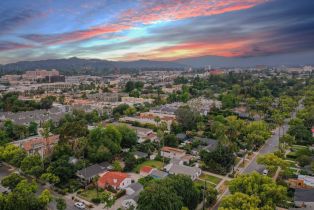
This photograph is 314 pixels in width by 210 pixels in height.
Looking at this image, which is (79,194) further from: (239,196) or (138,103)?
(138,103)

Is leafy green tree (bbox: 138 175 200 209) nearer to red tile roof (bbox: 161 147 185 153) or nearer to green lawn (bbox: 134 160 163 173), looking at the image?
green lawn (bbox: 134 160 163 173)

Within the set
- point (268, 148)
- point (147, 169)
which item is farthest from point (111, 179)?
point (268, 148)

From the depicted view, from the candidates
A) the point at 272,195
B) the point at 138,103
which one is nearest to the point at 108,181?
the point at 272,195

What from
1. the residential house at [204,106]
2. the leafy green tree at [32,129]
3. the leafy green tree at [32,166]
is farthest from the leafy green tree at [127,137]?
the residential house at [204,106]

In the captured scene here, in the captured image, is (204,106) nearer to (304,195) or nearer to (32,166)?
(304,195)

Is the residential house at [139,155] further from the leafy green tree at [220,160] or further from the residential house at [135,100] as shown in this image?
the residential house at [135,100]
